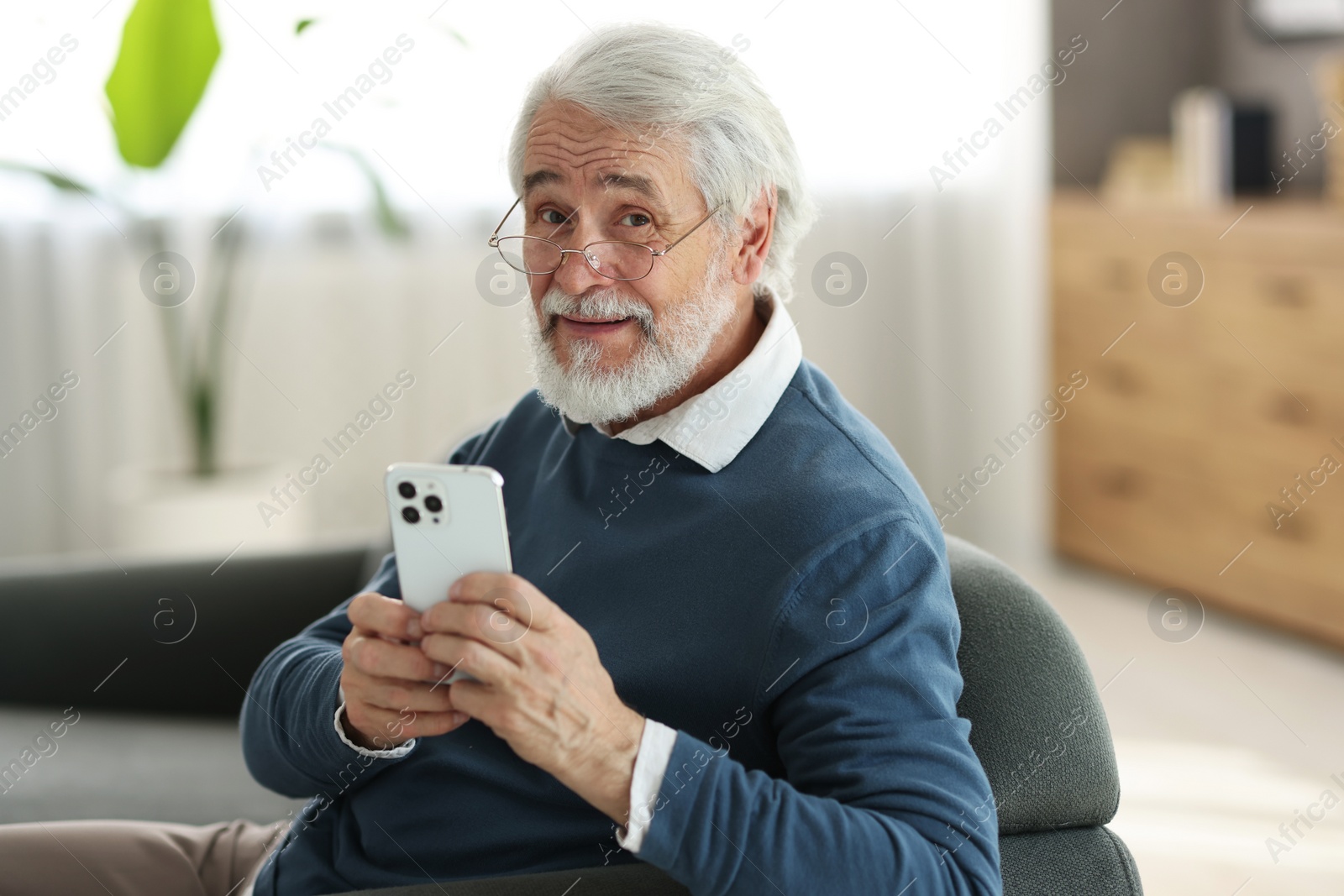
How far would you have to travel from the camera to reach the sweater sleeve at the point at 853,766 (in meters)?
0.94

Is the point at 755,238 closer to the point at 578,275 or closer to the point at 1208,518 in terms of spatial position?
the point at 578,275

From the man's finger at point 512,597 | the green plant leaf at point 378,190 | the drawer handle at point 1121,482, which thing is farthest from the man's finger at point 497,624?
the drawer handle at point 1121,482

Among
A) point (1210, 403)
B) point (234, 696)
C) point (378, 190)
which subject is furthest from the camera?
point (1210, 403)

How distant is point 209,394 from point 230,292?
432 millimetres

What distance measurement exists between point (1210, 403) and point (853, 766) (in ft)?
8.53

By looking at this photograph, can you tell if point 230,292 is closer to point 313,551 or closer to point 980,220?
point 313,551

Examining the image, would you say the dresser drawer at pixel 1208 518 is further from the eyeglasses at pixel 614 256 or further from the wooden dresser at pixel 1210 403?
the eyeglasses at pixel 614 256

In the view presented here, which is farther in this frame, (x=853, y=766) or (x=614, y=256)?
(x=614, y=256)

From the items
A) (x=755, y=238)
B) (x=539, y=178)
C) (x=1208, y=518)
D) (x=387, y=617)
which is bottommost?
(x=1208, y=518)

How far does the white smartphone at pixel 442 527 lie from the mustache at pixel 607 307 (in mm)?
314

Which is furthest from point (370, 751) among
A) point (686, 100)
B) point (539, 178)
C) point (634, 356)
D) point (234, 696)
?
point (234, 696)

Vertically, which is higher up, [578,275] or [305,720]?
[578,275]

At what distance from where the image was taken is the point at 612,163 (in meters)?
1.19

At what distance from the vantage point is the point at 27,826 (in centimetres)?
133
